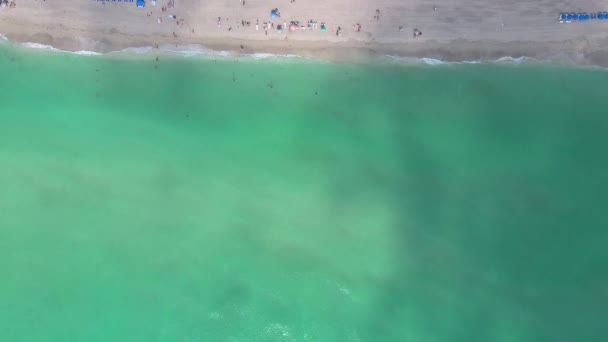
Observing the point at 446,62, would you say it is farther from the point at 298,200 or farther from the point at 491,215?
the point at 298,200

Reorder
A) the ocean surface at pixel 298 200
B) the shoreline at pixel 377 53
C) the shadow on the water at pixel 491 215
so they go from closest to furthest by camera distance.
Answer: the shadow on the water at pixel 491 215 → the ocean surface at pixel 298 200 → the shoreline at pixel 377 53

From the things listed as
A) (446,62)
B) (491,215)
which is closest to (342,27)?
(446,62)

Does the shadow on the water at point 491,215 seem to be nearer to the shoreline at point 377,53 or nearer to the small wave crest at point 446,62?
the small wave crest at point 446,62

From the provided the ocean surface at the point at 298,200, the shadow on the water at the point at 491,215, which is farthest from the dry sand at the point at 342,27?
the shadow on the water at the point at 491,215

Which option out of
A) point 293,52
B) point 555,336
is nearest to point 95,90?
point 293,52

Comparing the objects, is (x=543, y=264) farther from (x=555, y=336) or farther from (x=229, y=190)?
(x=229, y=190)

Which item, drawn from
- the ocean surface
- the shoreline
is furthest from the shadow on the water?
the shoreline

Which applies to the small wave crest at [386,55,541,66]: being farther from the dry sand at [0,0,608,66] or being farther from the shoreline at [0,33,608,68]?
the dry sand at [0,0,608,66]
